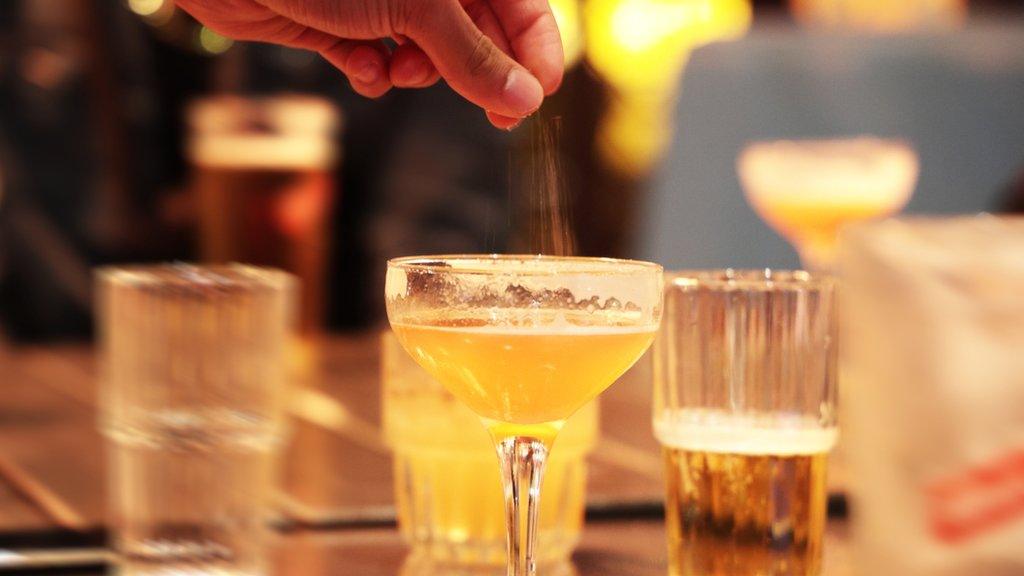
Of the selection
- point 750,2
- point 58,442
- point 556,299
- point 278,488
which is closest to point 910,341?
point 556,299

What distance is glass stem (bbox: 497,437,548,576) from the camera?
749 mm

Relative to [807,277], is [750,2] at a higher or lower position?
higher

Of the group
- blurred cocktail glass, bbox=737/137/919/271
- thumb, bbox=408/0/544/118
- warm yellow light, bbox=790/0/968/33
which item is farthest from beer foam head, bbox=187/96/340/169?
warm yellow light, bbox=790/0/968/33

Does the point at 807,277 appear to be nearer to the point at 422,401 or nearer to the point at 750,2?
the point at 422,401

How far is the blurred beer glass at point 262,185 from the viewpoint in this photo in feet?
7.29

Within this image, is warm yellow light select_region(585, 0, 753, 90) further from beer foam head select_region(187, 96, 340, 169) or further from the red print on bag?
the red print on bag

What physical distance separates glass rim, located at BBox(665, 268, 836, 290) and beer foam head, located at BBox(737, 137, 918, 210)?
1.37 m

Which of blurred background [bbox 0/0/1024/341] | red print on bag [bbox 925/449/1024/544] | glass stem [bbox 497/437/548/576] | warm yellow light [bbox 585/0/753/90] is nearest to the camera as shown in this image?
red print on bag [bbox 925/449/1024/544]

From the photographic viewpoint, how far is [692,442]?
845mm

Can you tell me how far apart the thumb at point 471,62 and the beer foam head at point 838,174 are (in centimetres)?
156

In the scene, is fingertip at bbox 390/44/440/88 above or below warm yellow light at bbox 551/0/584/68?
below

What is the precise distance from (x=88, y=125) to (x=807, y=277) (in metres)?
3.45

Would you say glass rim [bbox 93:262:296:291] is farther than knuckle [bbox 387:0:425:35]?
Yes

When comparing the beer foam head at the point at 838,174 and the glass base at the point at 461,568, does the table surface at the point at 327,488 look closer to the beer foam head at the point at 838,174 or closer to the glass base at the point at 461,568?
the glass base at the point at 461,568
